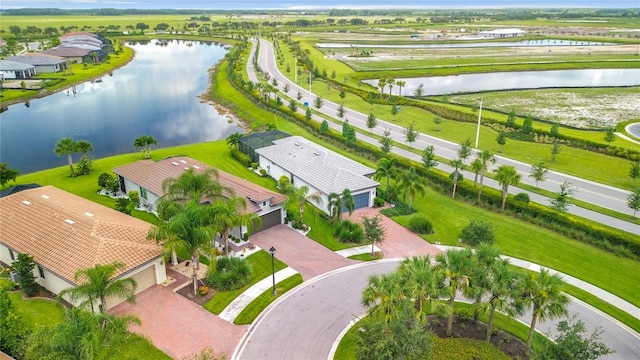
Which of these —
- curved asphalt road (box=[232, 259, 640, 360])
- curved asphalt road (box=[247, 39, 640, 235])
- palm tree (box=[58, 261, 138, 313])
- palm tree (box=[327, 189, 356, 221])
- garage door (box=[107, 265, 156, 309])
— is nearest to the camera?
palm tree (box=[58, 261, 138, 313])

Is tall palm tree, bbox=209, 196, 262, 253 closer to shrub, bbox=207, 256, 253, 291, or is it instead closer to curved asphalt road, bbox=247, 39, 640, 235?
shrub, bbox=207, 256, 253, 291

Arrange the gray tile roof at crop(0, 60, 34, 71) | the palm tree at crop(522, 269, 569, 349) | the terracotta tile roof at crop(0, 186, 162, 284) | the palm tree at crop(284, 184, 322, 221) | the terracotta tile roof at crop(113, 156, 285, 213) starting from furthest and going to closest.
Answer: the gray tile roof at crop(0, 60, 34, 71) → the terracotta tile roof at crop(113, 156, 285, 213) → the palm tree at crop(284, 184, 322, 221) → the terracotta tile roof at crop(0, 186, 162, 284) → the palm tree at crop(522, 269, 569, 349)

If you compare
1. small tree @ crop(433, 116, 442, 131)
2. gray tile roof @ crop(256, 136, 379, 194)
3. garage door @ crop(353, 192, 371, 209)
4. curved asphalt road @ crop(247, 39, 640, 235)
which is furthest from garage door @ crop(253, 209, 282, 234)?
small tree @ crop(433, 116, 442, 131)

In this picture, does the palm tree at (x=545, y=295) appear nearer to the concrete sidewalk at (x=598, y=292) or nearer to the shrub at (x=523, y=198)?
the concrete sidewalk at (x=598, y=292)

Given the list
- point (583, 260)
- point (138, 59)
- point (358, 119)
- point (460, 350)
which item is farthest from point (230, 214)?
point (138, 59)

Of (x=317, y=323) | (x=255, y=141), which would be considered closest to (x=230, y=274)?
(x=317, y=323)

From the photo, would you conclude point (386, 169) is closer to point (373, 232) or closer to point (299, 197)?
point (299, 197)

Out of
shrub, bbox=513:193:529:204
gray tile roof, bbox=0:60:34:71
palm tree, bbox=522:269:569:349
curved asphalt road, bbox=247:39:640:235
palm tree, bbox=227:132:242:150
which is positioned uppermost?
gray tile roof, bbox=0:60:34:71

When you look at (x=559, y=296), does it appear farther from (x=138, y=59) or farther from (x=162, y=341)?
(x=138, y=59)
